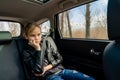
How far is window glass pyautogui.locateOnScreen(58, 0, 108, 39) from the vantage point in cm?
208

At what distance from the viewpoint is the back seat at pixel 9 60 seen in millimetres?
1905

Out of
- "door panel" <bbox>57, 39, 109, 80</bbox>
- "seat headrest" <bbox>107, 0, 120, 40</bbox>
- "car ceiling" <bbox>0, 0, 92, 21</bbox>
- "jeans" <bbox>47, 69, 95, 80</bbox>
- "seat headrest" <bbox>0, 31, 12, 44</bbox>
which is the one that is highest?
"car ceiling" <bbox>0, 0, 92, 21</bbox>

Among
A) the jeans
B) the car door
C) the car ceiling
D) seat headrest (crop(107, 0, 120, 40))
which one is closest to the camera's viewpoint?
seat headrest (crop(107, 0, 120, 40))

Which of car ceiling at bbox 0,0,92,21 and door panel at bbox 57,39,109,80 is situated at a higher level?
car ceiling at bbox 0,0,92,21

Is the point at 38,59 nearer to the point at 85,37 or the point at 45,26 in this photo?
the point at 85,37

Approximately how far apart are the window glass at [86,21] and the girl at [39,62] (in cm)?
51

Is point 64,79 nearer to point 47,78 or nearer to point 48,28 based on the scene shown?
point 47,78

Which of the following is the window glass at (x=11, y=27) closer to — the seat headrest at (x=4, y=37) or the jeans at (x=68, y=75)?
the seat headrest at (x=4, y=37)

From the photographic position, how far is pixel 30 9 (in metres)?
2.43

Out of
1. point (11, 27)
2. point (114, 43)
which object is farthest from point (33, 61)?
point (114, 43)

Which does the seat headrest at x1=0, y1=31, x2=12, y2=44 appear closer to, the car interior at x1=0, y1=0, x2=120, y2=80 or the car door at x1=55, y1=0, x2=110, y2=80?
the car interior at x1=0, y1=0, x2=120, y2=80

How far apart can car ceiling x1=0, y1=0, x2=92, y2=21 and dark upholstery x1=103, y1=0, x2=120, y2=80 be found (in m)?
1.06

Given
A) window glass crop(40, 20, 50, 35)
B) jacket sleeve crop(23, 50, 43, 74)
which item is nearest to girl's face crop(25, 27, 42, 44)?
jacket sleeve crop(23, 50, 43, 74)

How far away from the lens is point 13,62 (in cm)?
197
